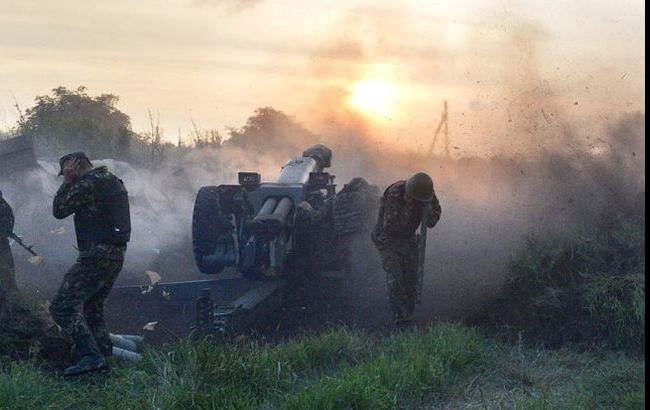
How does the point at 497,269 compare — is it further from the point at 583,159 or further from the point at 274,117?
the point at 274,117

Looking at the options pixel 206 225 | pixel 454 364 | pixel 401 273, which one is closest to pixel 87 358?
pixel 454 364

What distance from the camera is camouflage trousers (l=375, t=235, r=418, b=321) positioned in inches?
354

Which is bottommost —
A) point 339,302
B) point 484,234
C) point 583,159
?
point 339,302

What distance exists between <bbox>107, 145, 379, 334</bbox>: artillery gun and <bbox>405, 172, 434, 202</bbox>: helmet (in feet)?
6.09

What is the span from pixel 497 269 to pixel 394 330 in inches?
73.8

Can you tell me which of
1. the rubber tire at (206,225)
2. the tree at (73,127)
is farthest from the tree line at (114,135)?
the rubber tire at (206,225)

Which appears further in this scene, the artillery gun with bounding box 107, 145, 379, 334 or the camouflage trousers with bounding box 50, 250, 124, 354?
the artillery gun with bounding box 107, 145, 379, 334

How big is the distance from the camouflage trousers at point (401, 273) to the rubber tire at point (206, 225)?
8.87 ft

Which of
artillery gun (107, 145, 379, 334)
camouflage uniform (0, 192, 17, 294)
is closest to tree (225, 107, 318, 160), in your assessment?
artillery gun (107, 145, 379, 334)

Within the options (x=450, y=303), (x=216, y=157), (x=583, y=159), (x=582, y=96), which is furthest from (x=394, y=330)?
(x=216, y=157)

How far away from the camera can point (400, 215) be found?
29.5 feet

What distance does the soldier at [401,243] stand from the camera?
8.97 metres

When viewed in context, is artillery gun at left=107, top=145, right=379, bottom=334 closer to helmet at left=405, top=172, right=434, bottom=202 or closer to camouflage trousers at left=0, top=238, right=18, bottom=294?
camouflage trousers at left=0, top=238, right=18, bottom=294

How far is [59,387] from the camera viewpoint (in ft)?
22.2
